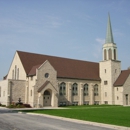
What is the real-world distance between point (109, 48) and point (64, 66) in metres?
12.6

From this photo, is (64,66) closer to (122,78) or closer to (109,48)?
(109,48)

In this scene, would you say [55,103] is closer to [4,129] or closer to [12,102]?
[12,102]

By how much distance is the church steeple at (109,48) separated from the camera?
53438mm

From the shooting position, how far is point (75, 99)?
49438 millimetres

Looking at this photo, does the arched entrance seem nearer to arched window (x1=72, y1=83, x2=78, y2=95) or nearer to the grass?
arched window (x1=72, y1=83, x2=78, y2=95)

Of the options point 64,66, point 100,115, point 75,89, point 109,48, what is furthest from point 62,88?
point 100,115

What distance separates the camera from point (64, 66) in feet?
167

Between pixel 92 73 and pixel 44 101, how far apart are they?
16989mm

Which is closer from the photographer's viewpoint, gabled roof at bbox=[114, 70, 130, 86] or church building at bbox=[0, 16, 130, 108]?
church building at bbox=[0, 16, 130, 108]

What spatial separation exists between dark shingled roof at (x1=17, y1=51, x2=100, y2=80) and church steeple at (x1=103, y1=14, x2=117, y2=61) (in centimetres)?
524

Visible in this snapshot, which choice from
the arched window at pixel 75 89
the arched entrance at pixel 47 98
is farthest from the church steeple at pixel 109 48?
the arched entrance at pixel 47 98

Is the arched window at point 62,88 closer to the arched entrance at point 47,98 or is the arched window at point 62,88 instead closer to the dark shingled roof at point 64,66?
the dark shingled roof at point 64,66

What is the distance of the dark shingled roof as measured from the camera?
46600mm

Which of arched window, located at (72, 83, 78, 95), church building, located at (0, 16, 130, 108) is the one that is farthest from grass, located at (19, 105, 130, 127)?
arched window, located at (72, 83, 78, 95)
